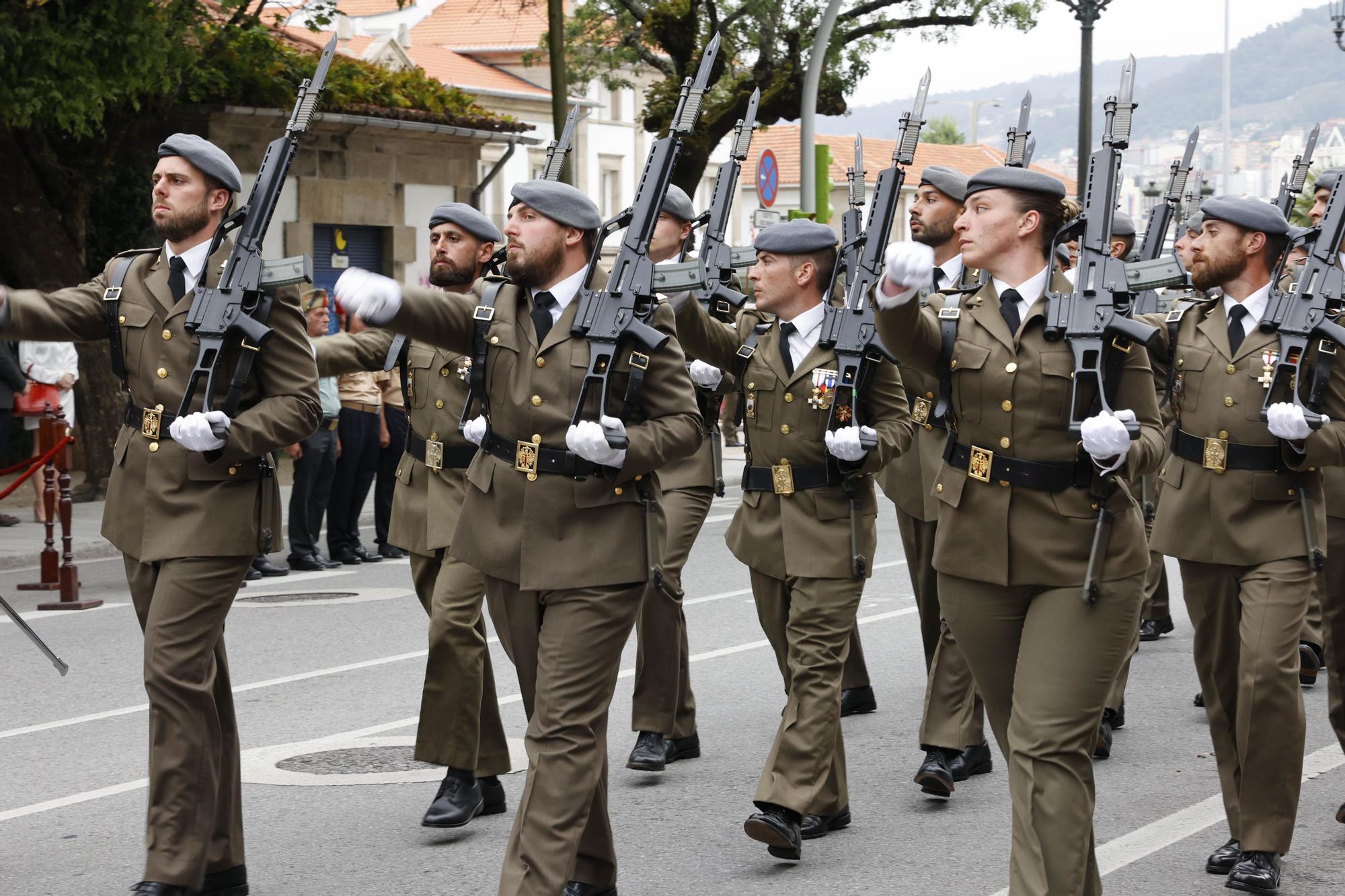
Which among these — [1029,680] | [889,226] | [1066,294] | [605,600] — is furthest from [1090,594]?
[889,226]

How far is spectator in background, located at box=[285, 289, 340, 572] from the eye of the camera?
13.2 metres

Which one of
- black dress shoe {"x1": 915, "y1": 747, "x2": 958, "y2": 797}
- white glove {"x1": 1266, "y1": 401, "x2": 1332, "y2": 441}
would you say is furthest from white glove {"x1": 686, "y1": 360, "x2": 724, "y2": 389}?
white glove {"x1": 1266, "y1": 401, "x2": 1332, "y2": 441}

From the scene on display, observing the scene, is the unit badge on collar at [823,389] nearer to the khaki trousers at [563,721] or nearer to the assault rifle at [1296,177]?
the khaki trousers at [563,721]

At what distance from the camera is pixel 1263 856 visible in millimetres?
5543

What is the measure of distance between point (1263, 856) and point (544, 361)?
105 inches

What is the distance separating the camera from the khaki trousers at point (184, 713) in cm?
510

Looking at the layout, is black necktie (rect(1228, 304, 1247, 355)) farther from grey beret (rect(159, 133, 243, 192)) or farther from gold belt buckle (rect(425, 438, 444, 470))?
grey beret (rect(159, 133, 243, 192))

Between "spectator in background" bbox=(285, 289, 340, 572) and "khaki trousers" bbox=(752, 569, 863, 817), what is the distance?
291 inches

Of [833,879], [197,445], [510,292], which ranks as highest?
[510,292]

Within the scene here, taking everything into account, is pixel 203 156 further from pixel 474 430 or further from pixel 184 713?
pixel 184 713

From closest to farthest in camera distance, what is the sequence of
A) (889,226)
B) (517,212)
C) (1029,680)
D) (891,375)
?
(1029,680), (517,212), (889,226), (891,375)

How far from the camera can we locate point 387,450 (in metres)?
14.3

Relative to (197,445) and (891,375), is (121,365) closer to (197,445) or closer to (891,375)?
(197,445)

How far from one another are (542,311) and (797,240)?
168 cm
